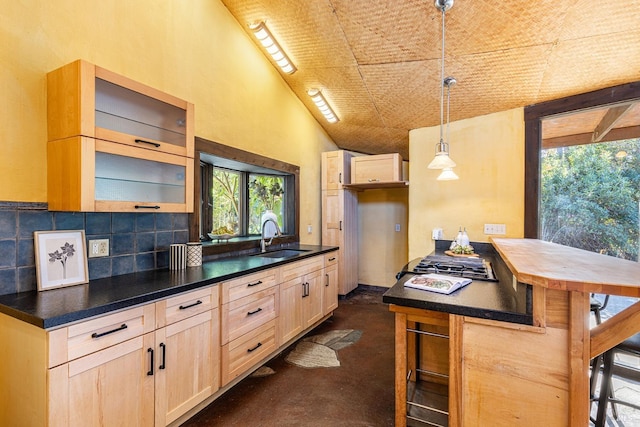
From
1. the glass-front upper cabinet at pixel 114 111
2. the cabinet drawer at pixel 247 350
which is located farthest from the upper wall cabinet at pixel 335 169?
the glass-front upper cabinet at pixel 114 111

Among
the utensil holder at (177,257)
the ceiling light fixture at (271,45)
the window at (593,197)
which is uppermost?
the ceiling light fixture at (271,45)

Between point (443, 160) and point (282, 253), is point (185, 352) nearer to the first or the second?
point (282, 253)

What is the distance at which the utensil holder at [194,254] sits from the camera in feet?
7.54

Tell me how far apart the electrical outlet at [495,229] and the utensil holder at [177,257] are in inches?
118

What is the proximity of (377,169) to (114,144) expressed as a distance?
3.24 m

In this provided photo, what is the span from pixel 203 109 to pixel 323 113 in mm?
1755

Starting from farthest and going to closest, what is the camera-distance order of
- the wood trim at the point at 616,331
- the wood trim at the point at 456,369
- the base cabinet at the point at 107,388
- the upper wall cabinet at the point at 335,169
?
the upper wall cabinet at the point at 335,169, the wood trim at the point at 456,369, the base cabinet at the point at 107,388, the wood trim at the point at 616,331

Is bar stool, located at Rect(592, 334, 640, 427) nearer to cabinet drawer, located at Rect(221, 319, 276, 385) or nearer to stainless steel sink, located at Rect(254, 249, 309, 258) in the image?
cabinet drawer, located at Rect(221, 319, 276, 385)

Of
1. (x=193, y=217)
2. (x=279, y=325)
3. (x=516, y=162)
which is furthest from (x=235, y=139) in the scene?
(x=516, y=162)

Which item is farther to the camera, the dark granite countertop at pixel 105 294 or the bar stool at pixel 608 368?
the bar stool at pixel 608 368

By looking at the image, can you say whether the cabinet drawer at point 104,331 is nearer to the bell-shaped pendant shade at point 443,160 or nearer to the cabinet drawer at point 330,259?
the bell-shaped pendant shade at point 443,160

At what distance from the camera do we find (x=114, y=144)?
1.68 metres

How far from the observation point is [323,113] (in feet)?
12.9

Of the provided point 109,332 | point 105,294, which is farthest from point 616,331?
point 105,294
